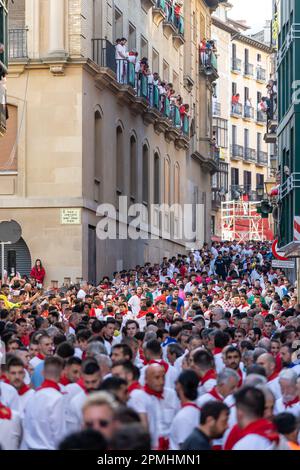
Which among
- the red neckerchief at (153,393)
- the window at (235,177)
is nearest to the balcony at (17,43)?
the red neckerchief at (153,393)

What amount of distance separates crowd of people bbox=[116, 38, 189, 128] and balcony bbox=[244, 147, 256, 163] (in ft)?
139

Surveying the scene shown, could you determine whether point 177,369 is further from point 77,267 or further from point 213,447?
point 77,267

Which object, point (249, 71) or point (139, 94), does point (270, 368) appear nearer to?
point (139, 94)

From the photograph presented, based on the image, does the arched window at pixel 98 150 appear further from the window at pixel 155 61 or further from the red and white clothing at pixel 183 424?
the red and white clothing at pixel 183 424

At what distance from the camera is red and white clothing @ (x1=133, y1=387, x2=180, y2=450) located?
41.5ft

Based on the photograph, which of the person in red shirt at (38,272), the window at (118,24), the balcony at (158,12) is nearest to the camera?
the person in red shirt at (38,272)

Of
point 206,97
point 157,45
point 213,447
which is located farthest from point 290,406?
point 206,97

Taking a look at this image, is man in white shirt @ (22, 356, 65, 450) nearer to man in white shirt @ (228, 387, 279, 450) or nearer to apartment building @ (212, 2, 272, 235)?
man in white shirt @ (228, 387, 279, 450)

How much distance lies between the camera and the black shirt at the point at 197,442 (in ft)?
33.2

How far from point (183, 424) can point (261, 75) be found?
93.3 m

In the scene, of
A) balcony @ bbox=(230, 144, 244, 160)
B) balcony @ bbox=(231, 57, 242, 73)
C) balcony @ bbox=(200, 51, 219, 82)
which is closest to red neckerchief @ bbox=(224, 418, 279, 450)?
balcony @ bbox=(200, 51, 219, 82)

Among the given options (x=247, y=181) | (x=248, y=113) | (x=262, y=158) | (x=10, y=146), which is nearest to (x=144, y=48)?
(x=10, y=146)

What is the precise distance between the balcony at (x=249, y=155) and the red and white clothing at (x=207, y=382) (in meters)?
86.8

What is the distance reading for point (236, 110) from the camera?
9906 cm
